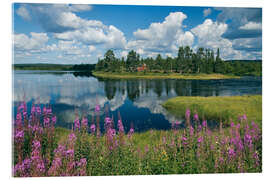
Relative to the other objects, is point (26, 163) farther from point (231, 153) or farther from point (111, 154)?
point (231, 153)

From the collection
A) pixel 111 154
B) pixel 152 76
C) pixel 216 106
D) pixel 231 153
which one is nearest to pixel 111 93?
pixel 152 76

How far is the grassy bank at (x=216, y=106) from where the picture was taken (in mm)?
10344

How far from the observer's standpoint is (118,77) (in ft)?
40.2

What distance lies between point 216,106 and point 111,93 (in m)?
6.37

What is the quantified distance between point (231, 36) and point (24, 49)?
7.65 meters

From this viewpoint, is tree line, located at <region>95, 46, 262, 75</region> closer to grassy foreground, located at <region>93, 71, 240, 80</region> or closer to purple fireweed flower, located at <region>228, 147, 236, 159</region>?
grassy foreground, located at <region>93, 71, 240, 80</region>

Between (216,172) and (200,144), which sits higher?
(200,144)

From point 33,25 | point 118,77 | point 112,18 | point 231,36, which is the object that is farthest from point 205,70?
point 33,25

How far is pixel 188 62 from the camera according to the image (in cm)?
1023

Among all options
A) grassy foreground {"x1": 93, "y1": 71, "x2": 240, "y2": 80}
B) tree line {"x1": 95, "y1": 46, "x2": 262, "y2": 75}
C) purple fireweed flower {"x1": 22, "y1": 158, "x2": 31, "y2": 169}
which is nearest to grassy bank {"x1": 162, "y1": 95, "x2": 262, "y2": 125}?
grassy foreground {"x1": 93, "y1": 71, "x2": 240, "y2": 80}

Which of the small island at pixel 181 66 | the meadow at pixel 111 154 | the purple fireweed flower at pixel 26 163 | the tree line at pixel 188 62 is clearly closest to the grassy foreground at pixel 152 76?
the small island at pixel 181 66

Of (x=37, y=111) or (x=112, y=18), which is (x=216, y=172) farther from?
(x=112, y=18)

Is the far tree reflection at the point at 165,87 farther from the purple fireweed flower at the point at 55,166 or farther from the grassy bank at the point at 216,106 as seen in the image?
the purple fireweed flower at the point at 55,166
